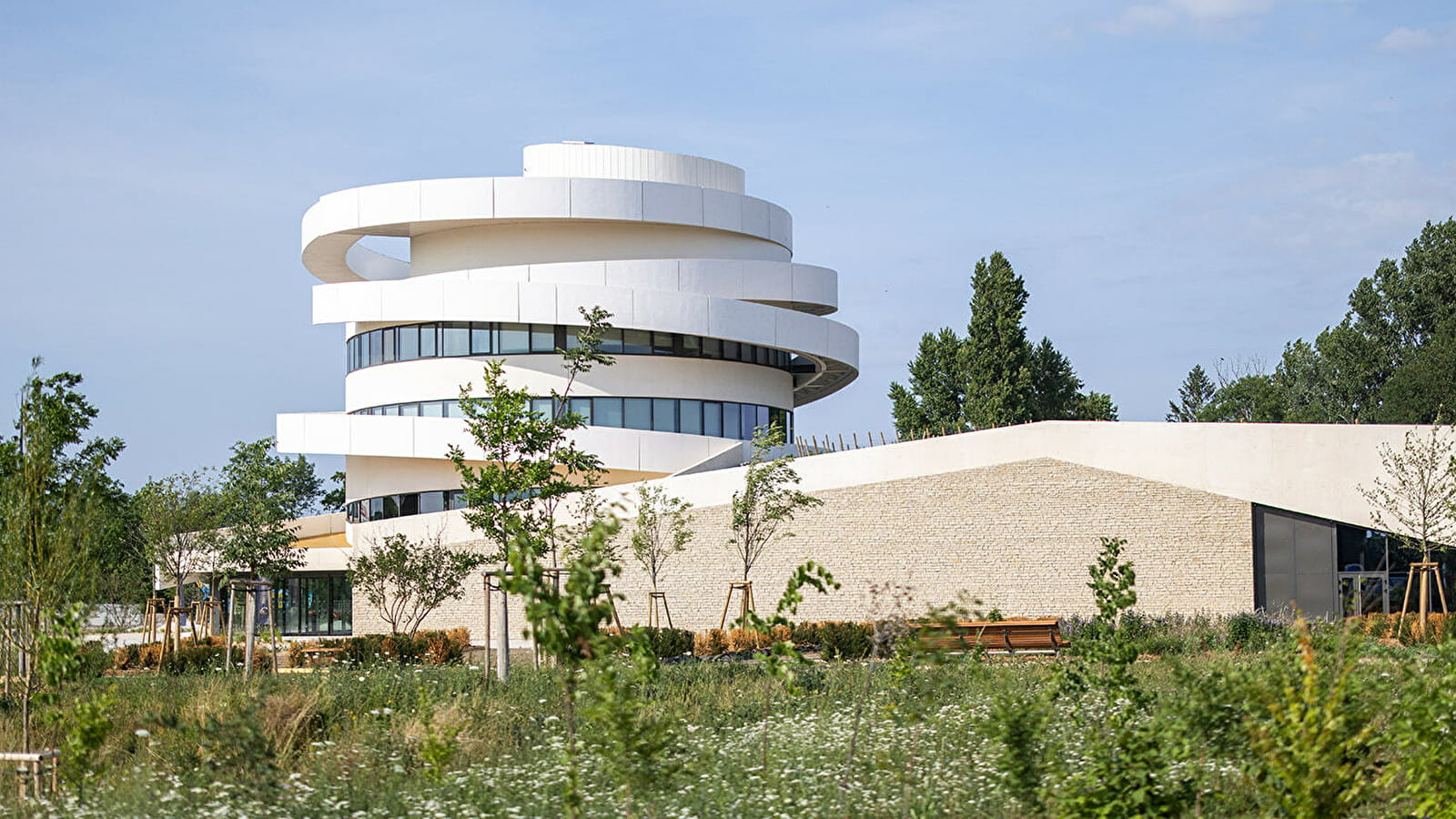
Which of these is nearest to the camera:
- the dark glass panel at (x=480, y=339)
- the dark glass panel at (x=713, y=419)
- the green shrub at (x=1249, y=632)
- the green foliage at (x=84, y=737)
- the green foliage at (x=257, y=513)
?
the green foliage at (x=84, y=737)

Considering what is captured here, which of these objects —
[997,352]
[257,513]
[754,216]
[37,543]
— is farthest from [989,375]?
[37,543]

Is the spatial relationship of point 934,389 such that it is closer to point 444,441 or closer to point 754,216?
point 754,216

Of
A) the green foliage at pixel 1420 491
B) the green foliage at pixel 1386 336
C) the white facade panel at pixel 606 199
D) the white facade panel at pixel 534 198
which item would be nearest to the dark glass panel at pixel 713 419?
the white facade panel at pixel 606 199

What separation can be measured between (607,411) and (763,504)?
8.75m

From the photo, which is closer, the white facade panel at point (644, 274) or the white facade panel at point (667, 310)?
the white facade panel at point (667, 310)

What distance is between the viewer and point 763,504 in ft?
99.6

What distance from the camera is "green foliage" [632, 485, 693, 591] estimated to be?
1196 inches

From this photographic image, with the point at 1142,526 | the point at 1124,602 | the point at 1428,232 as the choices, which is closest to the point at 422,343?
the point at 1142,526

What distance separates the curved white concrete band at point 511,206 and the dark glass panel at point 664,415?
4.97m

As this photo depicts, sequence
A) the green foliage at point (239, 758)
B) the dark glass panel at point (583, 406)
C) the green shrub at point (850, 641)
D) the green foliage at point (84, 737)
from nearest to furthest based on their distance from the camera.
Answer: the green foliage at point (239, 758) → the green foliage at point (84, 737) → the green shrub at point (850, 641) → the dark glass panel at point (583, 406)

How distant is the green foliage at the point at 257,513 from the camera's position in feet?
112

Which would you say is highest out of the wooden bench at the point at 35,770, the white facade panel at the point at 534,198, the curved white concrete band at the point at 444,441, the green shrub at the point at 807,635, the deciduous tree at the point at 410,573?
the white facade panel at the point at 534,198

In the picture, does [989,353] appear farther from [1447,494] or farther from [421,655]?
[421,655]

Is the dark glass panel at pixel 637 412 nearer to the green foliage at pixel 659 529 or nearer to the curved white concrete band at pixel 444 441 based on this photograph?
the curved white concrete band at pixel 444 441
